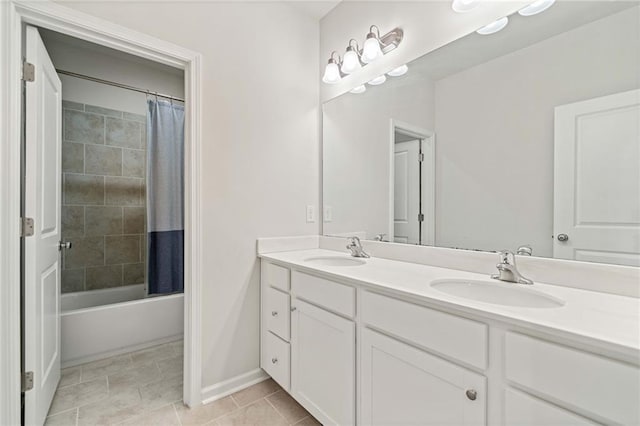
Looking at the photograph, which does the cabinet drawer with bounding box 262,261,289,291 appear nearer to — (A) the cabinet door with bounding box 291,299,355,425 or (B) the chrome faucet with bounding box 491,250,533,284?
(A) the cabinet door with bounding box 291,299,355,425

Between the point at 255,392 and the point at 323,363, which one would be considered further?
the point at 255,392

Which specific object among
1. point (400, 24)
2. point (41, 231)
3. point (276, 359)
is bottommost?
point (276, 359)

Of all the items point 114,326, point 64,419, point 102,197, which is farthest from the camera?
point 102,197

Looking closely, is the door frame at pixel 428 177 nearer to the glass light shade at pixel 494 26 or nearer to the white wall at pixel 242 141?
the glass light shade at pixel 494 26

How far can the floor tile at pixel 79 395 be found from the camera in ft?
5.47

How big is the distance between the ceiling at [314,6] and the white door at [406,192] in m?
1.18

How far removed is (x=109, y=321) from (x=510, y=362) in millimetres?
2534

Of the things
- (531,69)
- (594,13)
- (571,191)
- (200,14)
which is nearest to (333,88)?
(200,14)

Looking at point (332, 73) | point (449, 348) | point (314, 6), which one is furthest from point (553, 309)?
point (314, 6)

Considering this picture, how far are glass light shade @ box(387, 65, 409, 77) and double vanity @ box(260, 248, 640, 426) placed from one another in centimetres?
111

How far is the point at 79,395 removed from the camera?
69.2 inches

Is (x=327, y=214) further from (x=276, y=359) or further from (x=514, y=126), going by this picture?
(x=514, y=126)

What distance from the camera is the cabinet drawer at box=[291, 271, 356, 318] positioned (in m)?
1.28

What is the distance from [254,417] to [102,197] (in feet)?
8.12
